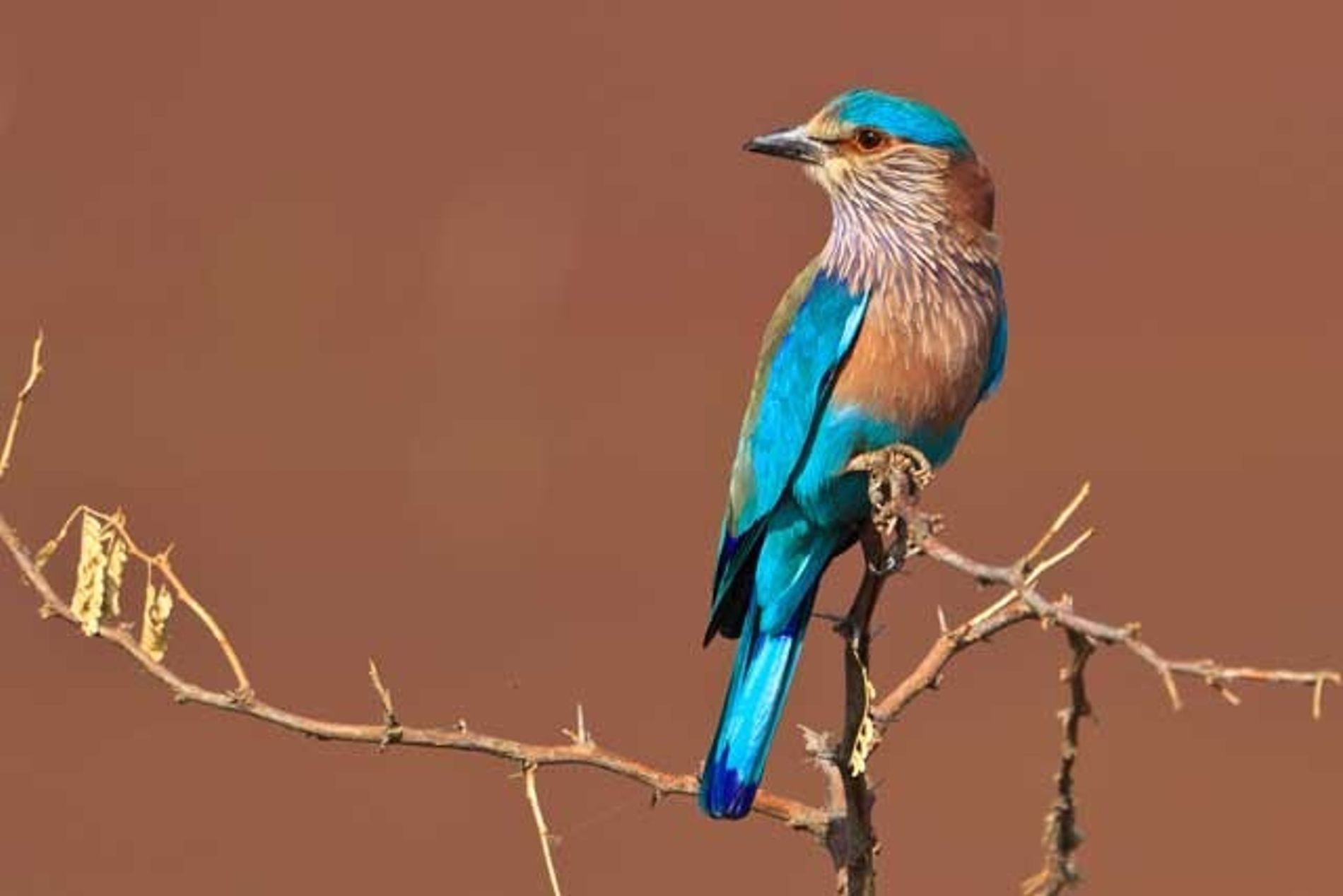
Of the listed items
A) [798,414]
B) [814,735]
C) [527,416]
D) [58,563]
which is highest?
[527,416]

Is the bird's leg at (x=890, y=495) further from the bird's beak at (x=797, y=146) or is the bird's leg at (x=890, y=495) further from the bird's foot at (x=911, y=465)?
the bird's beak at (x=797, y=146)

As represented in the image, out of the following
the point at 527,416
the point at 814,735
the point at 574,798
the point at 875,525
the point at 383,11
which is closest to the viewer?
the point at 814,735

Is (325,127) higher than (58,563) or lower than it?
higher

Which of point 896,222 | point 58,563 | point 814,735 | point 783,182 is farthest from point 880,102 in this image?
point 783,182

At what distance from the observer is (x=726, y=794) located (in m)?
3.80

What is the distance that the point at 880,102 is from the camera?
15.5ft

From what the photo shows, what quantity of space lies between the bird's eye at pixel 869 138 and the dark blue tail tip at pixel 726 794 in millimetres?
1293

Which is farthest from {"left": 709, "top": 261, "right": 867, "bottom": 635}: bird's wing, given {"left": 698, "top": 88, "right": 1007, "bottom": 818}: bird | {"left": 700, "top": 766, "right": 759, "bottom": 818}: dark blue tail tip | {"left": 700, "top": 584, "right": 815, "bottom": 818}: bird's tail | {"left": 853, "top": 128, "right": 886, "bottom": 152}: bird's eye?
{"left": 700, "top": 766, "right": 759, "bottom": 818}: dark blue tail tip

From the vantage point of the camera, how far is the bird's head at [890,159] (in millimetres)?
4629

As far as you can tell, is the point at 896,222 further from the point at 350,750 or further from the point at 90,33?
the point at 90,33

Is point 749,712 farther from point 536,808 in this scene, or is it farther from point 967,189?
point 536,808

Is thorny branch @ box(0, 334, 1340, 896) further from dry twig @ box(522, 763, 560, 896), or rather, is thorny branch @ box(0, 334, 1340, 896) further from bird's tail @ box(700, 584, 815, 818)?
bird's tail @ box(700, 584, 815, 818)

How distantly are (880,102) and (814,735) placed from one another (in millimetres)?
1855

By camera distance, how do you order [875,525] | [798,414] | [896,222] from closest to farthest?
[875,525] < [798,414] < [896,222]
